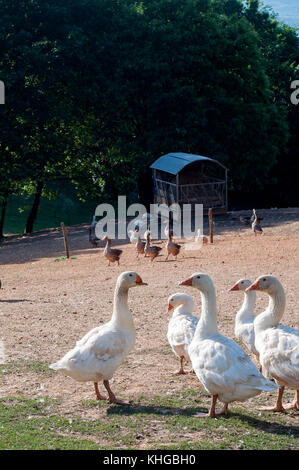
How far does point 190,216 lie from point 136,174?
634 cm

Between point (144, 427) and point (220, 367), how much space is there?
3.80 feet

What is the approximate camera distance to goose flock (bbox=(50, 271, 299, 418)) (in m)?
7.21

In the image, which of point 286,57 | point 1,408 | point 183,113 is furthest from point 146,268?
point 286,57

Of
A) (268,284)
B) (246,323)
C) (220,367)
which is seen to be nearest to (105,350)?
(220,367)

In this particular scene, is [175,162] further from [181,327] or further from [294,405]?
[294,405]

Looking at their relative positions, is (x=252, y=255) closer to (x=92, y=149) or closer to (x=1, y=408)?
(x=1, y=408)

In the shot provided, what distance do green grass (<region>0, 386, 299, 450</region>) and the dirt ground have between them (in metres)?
0.35

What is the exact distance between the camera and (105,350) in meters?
7.96

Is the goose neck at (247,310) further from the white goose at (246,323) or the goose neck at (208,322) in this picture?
the goose neck at (208,322)

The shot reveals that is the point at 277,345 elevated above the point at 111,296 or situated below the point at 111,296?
above

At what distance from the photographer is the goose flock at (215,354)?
721 cm

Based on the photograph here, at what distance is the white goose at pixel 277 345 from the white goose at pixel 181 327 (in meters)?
1.29

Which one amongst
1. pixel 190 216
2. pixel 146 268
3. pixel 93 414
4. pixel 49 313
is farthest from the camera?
pixel 190 216

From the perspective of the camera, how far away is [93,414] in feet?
25.7
